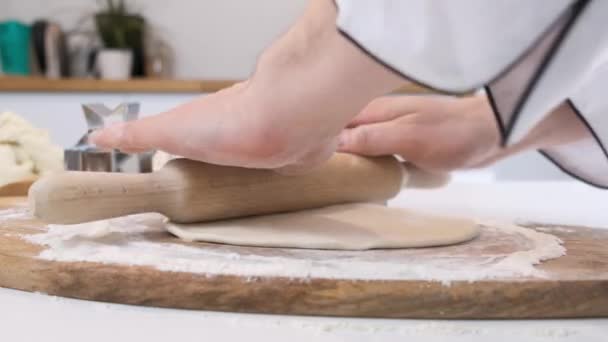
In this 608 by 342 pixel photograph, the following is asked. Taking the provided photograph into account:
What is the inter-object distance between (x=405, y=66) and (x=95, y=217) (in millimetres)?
322

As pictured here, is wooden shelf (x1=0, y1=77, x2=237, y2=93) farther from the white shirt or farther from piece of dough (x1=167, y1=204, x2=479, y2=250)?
the white shirt

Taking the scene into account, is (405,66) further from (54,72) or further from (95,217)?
(54,72)

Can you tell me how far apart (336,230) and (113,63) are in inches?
79.7

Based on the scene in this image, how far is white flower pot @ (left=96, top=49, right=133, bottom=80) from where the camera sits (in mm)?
2428

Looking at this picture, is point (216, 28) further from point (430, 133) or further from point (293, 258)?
point (293, 258)

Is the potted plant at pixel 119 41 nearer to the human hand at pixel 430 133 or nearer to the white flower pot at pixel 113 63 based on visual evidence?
the white flower pot at pixel 113 63

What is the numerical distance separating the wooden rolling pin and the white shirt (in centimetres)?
27

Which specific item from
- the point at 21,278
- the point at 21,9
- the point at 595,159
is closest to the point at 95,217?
the point at 21,278

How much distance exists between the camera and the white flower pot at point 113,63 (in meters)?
2.43

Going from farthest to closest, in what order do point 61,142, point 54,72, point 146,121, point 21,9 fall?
point 21,9 < point 54,72 < point 61,142 < point 146,121

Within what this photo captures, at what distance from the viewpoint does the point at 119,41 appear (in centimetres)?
249

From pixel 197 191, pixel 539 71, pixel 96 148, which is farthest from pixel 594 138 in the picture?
pixel 96 148

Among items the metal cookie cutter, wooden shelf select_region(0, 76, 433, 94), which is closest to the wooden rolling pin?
the metal cookie cutter

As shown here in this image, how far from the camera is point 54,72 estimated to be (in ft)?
8.23
